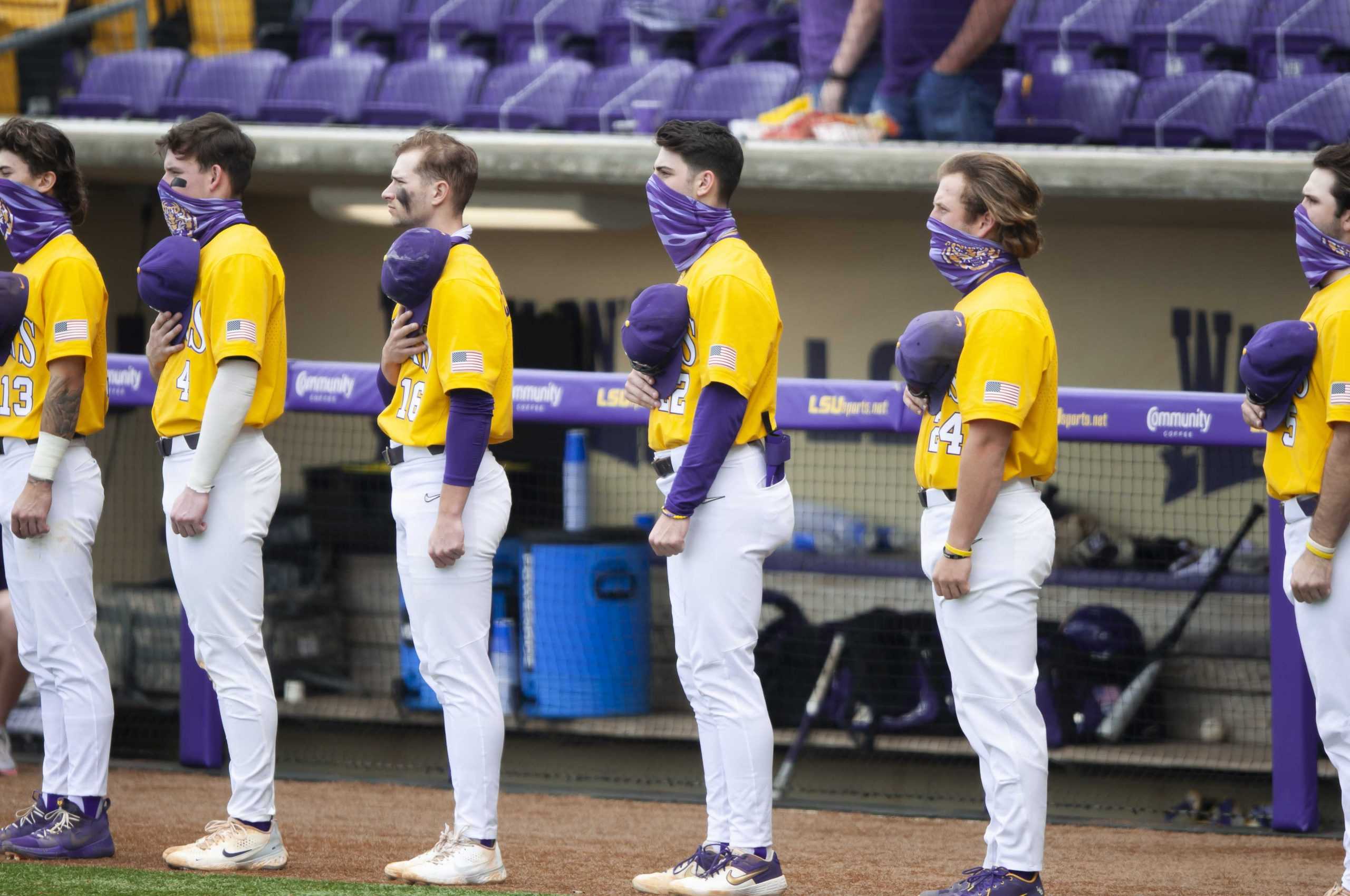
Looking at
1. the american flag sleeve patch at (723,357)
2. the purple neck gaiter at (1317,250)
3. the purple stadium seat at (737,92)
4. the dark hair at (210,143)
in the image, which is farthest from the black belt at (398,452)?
the purple stadium seat at (737,92)

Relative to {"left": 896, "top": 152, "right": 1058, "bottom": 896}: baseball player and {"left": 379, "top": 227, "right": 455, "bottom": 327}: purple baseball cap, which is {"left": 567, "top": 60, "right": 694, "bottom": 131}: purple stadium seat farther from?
{"left": 896, "top": 152, "right": 1058, "bottom": 896}: baseball player

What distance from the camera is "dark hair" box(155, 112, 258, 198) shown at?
407 cm

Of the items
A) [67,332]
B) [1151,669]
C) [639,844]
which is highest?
[67,332]

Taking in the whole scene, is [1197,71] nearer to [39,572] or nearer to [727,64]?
[727,64]

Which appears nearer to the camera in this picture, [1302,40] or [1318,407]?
[1318,407]

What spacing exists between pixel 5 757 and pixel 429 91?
4353 mm

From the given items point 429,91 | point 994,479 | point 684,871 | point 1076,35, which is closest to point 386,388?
point 684,871

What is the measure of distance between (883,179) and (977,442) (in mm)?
3395

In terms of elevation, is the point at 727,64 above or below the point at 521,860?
above

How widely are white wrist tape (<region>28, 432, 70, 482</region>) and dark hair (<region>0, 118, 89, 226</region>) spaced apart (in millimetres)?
636

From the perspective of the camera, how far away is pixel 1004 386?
3428 mm

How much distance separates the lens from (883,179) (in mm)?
6648

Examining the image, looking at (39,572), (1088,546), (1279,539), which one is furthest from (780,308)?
(39,572)

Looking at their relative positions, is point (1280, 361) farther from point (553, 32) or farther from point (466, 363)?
point (553, 32)
